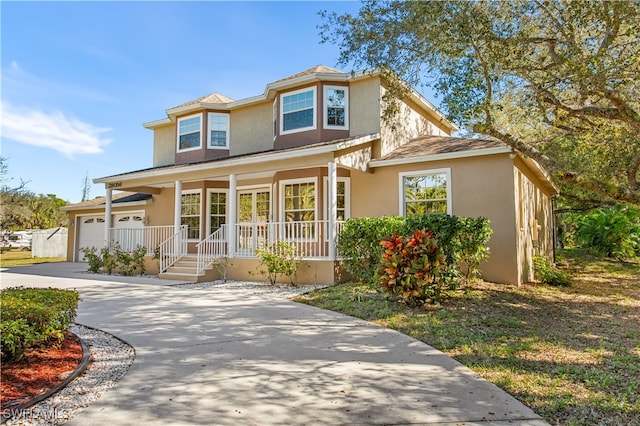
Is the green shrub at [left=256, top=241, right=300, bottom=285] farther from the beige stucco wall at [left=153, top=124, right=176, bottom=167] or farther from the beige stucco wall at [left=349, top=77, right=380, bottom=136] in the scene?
the beige stucco wall at [left=153, top=124, right=176, bottom=167]

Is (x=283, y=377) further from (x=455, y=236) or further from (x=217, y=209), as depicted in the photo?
(x=217, y=209)

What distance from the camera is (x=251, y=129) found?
1482cm

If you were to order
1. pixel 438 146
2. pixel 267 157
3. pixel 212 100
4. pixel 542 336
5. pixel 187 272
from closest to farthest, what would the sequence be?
pixel 542 336, pixel 267 157, pixel 438 146, pixel 187 272, pixel 212 100

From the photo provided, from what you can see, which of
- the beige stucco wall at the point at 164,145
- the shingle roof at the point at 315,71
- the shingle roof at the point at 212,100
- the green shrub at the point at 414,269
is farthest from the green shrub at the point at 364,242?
the beige stucco wall at the point at 164,145

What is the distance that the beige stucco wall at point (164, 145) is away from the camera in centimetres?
1684

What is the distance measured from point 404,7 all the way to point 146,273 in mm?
11637

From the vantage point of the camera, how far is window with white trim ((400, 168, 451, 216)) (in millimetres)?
10805

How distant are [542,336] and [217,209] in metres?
12.0

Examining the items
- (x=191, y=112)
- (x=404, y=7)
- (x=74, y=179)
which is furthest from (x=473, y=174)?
(x=74, y=179)

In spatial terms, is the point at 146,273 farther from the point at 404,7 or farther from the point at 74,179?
the point at 74,179

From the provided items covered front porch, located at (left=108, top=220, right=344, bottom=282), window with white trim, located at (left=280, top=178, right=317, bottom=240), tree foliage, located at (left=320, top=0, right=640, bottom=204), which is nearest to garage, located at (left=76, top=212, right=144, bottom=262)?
covered front porch, located at (left=108, top=220, right=344, bottom=282)

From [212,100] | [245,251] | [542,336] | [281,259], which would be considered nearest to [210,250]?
[245,251]

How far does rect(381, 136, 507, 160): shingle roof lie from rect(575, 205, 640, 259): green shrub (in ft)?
34.4

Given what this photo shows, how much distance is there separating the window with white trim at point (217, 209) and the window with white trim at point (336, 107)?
5343 millimetres
